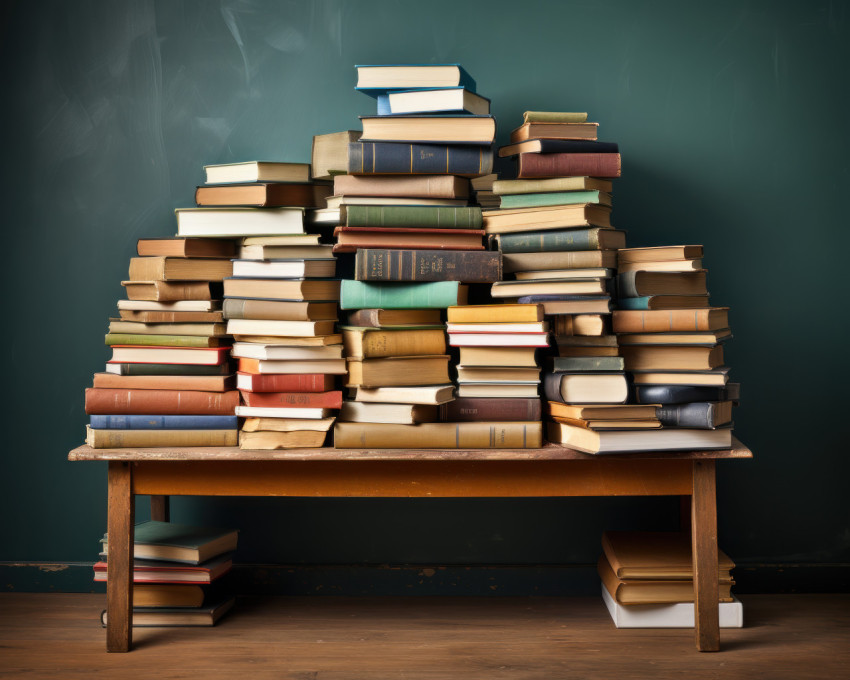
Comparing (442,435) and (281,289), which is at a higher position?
(281,289)

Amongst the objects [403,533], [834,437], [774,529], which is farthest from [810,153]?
[403,533]

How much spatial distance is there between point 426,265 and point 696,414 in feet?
2.61

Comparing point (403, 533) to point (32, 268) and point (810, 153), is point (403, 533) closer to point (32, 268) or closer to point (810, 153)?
point (32, 268)

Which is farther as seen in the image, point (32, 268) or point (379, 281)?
point (32, 268)

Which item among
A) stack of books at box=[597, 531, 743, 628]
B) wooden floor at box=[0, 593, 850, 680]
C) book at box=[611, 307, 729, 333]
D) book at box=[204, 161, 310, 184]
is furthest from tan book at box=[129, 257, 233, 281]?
stack of books at box=[597, 531, 743, 628]

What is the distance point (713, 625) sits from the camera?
2.18 m

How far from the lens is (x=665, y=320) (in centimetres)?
218

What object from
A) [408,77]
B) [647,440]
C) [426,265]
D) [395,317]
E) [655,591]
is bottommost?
[655,591]

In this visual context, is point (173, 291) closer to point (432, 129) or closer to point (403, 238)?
point (403, 238)

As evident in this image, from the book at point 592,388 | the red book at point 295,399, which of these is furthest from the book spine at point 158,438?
the book at point 592,388

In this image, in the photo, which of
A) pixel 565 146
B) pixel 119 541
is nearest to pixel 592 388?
pixel 565 146

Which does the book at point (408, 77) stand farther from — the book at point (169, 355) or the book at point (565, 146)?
the book at point (169, 355)

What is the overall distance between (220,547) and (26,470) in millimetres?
752

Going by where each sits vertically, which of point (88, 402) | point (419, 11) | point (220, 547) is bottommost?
point (220, 547)
